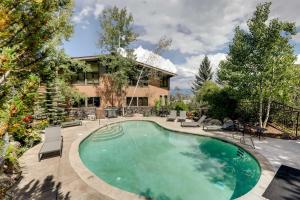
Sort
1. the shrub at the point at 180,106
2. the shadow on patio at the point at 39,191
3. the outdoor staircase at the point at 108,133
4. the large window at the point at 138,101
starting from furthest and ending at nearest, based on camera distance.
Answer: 1. the large window at the point at 138,101
2. the shrub at the point at 180,106
3. the outdoor staircase at the point at 108,133
4. the shadow on patio at the point at 39,191

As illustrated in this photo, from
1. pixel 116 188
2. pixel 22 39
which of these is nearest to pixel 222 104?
pixel 116 188

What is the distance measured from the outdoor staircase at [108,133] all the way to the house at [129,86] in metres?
6.49

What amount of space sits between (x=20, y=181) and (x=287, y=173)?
10538 millimetres

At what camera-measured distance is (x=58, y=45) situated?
17609 millimetres

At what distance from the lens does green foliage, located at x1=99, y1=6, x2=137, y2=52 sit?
78.3ft

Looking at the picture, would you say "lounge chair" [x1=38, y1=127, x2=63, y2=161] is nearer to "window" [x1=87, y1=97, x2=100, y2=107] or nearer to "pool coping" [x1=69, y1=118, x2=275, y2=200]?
"pool coping" [x1=69, y1=118, x2=275, y2=200]

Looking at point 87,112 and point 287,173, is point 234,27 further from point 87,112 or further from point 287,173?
point 87,112

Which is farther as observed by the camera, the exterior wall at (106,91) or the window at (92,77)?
the window at (92,77)

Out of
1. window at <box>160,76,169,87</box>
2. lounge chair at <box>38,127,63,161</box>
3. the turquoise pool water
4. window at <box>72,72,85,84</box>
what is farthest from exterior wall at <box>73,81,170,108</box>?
lounge chair at <box>38,127,63,161</box>

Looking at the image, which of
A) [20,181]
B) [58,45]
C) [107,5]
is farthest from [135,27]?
[20,181]

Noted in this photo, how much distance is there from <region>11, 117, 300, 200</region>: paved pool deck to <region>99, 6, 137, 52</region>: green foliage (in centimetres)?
1573

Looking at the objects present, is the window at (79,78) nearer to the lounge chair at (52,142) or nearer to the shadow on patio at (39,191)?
the lounge chair at (52,142)

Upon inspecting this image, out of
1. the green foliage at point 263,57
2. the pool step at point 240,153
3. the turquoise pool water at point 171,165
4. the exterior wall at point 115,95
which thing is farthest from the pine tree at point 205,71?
the pool step at point 240,153

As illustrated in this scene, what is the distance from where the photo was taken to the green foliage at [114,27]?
23.9 m
